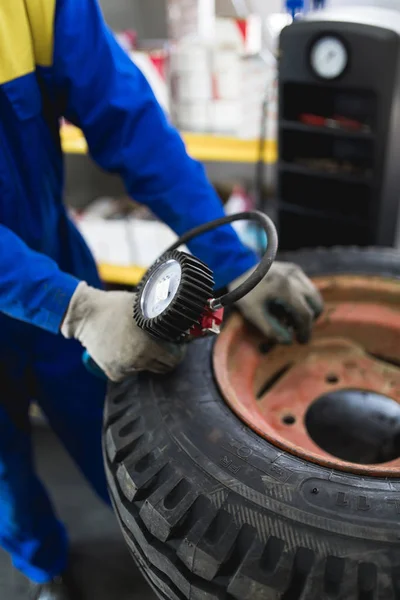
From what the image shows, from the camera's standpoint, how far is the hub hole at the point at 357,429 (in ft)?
2.74

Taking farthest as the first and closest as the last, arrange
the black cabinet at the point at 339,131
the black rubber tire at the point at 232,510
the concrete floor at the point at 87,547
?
the concrete floor at the point at 87,547 → the black cabinet at the point at 339,131 → the black rubber tire at the point at 232,510

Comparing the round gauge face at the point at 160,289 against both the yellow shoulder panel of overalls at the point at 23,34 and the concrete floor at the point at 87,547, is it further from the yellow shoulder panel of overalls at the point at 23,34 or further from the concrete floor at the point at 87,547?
the concrete floor at the point at 87,547

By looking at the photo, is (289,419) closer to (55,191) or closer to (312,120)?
(55,191)

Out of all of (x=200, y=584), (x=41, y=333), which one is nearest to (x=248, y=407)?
(x=200, y=584)

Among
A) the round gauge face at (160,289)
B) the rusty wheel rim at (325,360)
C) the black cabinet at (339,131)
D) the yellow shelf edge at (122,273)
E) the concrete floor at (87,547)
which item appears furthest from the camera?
the yellow shelf edge at (122,273)

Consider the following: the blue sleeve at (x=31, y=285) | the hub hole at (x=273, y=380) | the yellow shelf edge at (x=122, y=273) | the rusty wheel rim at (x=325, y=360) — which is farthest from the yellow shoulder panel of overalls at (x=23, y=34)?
the yellow shelf edge at (x=122, y=273)

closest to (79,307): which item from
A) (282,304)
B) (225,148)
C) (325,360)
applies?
(282,304)

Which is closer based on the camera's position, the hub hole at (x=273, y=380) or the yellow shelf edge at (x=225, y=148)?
the hub hole at (x=273, y=380)

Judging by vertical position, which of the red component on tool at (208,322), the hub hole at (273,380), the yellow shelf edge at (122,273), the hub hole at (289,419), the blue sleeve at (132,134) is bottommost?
the yellow shelf edge at (122,273)

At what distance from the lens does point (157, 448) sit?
2.24ft

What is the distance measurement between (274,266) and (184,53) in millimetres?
887

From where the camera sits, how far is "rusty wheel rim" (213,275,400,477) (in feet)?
2.84

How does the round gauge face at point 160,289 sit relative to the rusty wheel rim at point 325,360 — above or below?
above

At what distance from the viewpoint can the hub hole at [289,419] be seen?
863 mm
